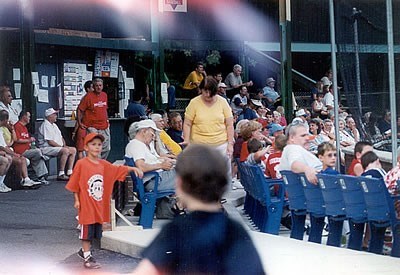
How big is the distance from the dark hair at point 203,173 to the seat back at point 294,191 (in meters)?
5.26

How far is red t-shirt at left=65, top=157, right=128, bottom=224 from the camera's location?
7590 millimetres

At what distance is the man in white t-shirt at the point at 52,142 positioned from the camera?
13969mm


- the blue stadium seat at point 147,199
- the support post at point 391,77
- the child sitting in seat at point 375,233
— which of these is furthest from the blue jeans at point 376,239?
the blue stadium seat at point 147,199

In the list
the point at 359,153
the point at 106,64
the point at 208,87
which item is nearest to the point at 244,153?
the point at 208,87

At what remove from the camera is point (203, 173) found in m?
3.03

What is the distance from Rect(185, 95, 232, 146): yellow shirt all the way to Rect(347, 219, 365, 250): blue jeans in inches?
98.0

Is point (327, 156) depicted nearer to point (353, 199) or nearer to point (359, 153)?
point (359, 153)

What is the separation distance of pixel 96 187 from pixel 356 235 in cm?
209

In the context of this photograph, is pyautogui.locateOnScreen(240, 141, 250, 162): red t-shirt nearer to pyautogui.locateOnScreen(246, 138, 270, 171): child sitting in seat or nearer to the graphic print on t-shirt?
pyautogui.locateOnScreen(246, 138, 270, 171): child sitting in seat

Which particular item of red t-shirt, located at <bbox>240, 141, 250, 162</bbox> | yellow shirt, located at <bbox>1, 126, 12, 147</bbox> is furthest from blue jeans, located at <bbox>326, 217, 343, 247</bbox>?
yellow shirt, located at <bbox>1, 126, 12, 147</bbox>

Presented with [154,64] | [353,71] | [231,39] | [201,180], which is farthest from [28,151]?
[201,180]

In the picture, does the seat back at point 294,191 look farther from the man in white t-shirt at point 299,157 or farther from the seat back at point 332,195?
the seat back at point 332,195

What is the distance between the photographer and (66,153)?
14102 mm

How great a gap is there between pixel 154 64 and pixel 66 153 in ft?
9.00
